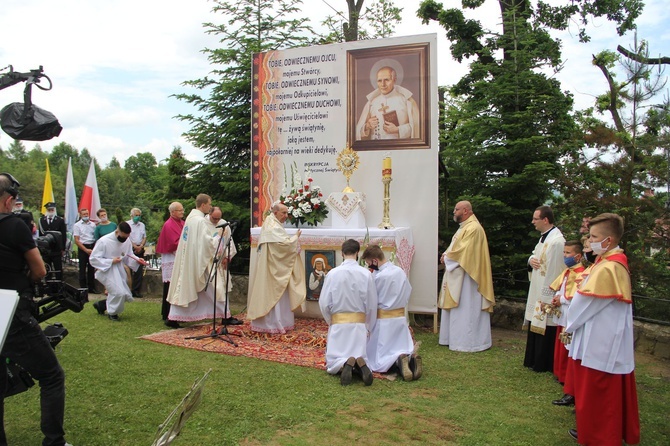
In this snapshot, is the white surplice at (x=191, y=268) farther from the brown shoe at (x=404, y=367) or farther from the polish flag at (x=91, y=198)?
the polish flag at (x=91, y=198)

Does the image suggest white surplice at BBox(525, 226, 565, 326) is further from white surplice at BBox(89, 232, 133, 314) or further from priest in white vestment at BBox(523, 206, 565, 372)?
white surplice at BBox(89, 232, 133, 314)

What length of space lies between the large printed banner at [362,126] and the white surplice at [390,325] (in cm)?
301

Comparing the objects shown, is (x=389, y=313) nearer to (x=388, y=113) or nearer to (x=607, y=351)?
(x=607, y=351)

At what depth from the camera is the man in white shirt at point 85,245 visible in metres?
11.6

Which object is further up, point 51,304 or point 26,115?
point 26,115

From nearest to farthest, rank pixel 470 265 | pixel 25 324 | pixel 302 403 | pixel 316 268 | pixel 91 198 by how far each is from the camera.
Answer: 1. pixel 25 324
2. pixel 302 403
3. pixel 470 265
4. pixel 316 268
5. pixel 91 198

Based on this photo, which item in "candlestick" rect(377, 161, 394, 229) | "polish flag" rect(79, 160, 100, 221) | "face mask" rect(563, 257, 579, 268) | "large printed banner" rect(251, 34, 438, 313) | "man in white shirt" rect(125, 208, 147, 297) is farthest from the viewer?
"polish flag" rect(79, 160, 100, 221)

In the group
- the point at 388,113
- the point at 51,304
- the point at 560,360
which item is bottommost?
the point at 560,360

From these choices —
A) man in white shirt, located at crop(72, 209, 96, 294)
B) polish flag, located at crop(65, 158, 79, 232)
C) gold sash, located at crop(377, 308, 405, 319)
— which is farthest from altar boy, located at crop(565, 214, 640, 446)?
polish flag, located at crop(65, 158, 79, 232)

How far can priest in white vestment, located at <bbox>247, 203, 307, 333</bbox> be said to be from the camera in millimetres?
8070

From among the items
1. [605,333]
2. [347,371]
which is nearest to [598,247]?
[605,333]

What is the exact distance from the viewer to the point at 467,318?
757 cm

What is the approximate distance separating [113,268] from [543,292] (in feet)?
22.1

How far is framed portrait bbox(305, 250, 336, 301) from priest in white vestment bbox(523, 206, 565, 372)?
346 centimetres
